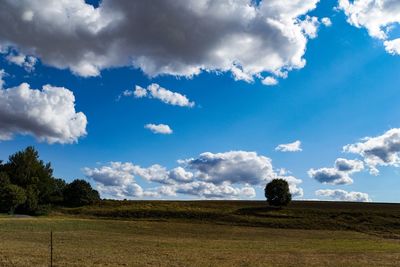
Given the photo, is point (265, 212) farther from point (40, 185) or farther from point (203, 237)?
point (40, 185)

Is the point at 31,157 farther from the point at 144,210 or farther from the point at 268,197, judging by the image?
the point at 268,197

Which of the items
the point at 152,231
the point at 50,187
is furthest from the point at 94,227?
the point at 50,187

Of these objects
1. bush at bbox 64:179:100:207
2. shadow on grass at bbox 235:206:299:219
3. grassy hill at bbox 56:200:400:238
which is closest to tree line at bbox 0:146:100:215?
bush at bbox 64:179:100:207

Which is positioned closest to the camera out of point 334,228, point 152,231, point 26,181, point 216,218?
point 152,231

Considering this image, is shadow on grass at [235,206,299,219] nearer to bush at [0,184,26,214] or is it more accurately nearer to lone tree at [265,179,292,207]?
lone tree at [265,179,292,207]

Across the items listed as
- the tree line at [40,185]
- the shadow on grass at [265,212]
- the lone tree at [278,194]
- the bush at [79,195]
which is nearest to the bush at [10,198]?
the tree line at [40,185]

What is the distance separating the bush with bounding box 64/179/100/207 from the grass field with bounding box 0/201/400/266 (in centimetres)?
969

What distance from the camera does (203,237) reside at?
58.3 metres

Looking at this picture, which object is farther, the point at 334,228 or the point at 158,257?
the point at 334,228

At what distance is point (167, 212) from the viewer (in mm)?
97812

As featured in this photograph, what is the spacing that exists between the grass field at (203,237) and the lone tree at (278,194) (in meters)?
7.16

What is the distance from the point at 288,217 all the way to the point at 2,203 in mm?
60726

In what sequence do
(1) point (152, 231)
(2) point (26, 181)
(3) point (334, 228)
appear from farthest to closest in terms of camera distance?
(2) point (26, 181) < (3) point (334, 228) < (1) point (152, 231)

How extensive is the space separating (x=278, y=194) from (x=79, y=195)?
49954 mm
